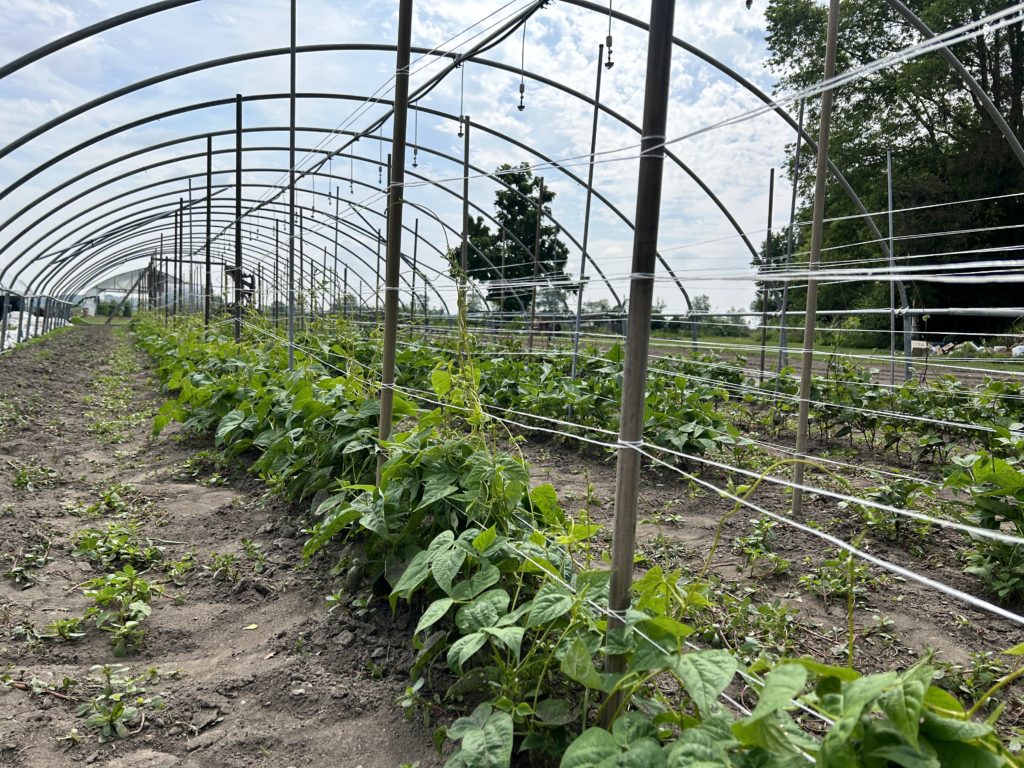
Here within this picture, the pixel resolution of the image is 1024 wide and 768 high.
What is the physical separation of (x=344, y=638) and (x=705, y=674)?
1.63 meters

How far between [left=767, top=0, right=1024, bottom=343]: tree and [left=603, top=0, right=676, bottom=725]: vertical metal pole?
18756 mm

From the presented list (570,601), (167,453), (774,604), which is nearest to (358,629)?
(570,601)

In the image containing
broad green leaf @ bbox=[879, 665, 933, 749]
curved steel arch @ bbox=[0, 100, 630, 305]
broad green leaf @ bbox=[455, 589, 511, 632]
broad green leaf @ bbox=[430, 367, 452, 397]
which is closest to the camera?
broad green leaf @ bbox=[879, 665, 933, 749]

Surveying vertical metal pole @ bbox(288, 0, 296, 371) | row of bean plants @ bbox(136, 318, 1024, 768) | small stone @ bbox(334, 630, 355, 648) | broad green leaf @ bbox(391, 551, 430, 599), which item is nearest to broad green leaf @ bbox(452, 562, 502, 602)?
row of bean plants @ bbox(136, 318, 1024, 768)

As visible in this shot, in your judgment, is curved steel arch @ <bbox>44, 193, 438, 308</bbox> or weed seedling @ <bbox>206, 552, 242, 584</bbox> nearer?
weed seedling @ <bbox>206, 552, 242, 584</bbox>

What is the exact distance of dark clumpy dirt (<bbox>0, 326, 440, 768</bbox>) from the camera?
2172 mm

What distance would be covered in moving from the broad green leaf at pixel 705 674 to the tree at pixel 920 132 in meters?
19.2

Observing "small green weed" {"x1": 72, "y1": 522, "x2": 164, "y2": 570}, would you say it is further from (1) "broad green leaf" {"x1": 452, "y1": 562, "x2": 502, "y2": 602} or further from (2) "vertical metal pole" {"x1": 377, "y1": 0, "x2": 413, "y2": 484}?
(1) "broad green leaf" {"x1": 452, "y1": 562, "x2": 502, "y2": 602}

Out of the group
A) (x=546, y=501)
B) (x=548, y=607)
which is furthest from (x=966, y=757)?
(x=546, y=501)

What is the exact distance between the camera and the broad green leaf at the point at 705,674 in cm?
142

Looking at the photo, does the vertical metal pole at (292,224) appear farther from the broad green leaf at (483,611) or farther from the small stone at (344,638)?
the broad green leaf at (483,611)

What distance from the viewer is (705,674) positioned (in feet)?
4.88

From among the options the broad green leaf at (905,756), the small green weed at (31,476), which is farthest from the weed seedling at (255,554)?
the broad green leaf at (905,756)

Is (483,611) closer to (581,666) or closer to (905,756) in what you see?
(581,666)
